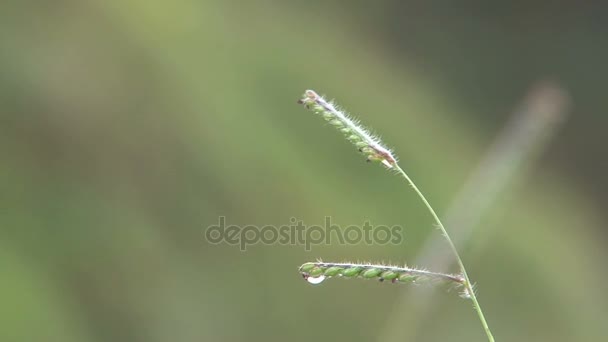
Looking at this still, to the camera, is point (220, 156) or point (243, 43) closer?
point (220, 156)

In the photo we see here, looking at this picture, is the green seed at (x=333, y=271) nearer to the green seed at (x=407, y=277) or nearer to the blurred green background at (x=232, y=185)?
the green seed at (x=407, y=277)

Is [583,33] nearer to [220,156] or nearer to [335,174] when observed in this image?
[335,174]

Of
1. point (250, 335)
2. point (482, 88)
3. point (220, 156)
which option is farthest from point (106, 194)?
point (482, 88)

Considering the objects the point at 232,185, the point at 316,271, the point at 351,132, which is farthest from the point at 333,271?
the point at 232,185

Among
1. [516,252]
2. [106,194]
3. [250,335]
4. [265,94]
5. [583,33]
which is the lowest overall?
[250,335]

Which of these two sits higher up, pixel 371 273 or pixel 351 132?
pixel 351 132

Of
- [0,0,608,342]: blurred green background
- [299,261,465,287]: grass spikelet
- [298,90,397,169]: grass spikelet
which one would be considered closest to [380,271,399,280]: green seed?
[299,261,465,287]: grass spikelet

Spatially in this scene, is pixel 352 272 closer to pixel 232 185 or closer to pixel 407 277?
pixel 407 277
